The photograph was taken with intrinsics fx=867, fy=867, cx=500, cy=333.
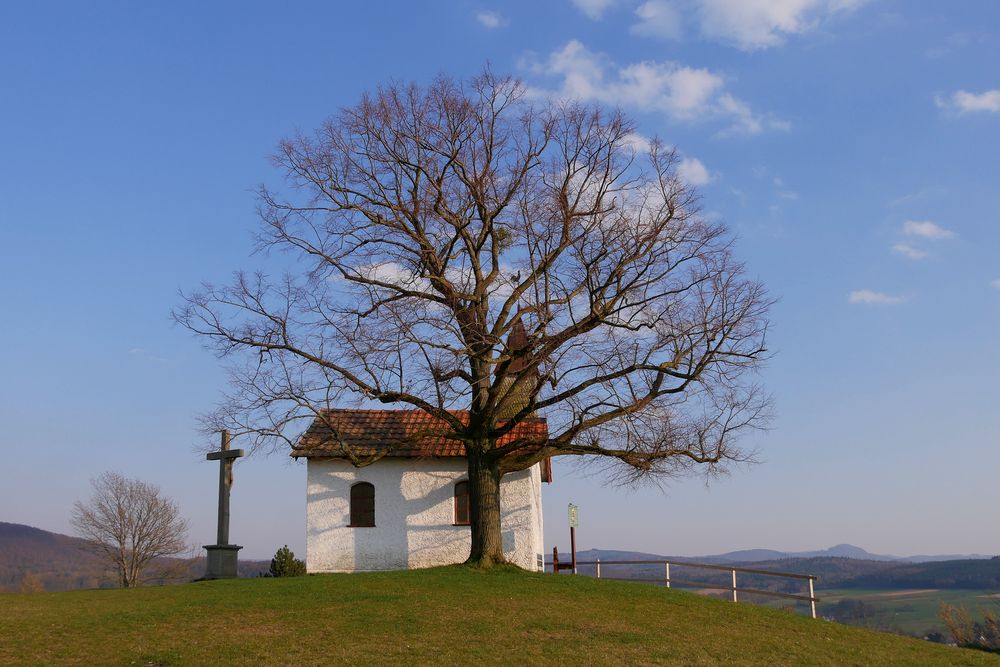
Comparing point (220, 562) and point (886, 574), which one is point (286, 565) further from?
point (886, 574)

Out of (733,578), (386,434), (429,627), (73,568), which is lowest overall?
(73,568)

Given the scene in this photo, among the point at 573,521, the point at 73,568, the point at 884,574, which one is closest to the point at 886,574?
the point at 884,574

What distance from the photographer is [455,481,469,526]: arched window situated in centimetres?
2611

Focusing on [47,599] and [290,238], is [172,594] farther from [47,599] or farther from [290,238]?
[290,238]

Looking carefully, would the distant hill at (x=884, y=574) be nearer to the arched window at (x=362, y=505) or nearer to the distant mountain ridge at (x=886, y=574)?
the distant mountain ridge at (x=886, y=574)

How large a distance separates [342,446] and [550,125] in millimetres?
10158

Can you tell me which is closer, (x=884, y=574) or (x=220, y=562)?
(x=220, y=562)

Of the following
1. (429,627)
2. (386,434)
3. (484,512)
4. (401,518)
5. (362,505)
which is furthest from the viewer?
(386,434)

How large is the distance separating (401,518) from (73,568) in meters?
143

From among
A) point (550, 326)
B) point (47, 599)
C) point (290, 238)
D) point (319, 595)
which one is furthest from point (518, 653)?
point (290, 238)

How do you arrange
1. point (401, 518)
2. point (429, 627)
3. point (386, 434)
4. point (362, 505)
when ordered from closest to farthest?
point (429, 627)
point (401, 518)
point (362, 505)
point (386, 434)

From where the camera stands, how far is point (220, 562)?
2389 cm

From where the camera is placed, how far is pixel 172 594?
19797 mm

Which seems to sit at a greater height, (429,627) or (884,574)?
(429,627)
